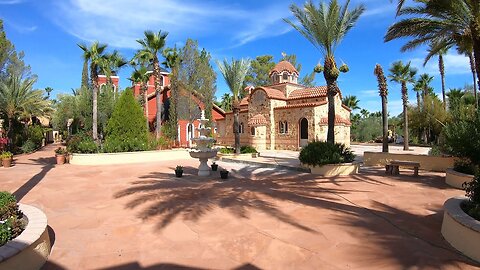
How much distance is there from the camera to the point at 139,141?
20.7 metres

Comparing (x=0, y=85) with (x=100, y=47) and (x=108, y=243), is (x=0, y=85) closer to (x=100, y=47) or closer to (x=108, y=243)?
(x=100, y=47)

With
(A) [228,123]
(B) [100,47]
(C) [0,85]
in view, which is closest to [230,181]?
(B) [100,47]

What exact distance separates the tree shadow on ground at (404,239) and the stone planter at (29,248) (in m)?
4.88

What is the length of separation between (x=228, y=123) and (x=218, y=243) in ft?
96.4

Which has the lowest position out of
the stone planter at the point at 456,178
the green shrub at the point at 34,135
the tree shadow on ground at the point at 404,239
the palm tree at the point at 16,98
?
the tree shadow on ground at the point at 404,239

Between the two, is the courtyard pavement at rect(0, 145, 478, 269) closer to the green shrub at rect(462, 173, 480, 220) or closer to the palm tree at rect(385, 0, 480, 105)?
the green shrub at rect(462, 173, 480, 220)

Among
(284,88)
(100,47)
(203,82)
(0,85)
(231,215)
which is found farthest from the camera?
(203,82)

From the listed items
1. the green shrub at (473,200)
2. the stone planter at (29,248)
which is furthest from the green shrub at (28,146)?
the green shrub at (473,200)

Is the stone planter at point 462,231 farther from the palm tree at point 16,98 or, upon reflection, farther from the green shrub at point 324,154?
the palm tree at point 16,98

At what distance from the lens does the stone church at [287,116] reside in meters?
27.1

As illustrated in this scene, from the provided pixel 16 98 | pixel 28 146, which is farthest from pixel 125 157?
pixel 28 146

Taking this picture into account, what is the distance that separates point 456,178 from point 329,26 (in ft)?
26.8

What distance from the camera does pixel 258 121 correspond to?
29.5m

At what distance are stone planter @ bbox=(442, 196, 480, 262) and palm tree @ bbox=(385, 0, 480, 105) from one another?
267 inches
